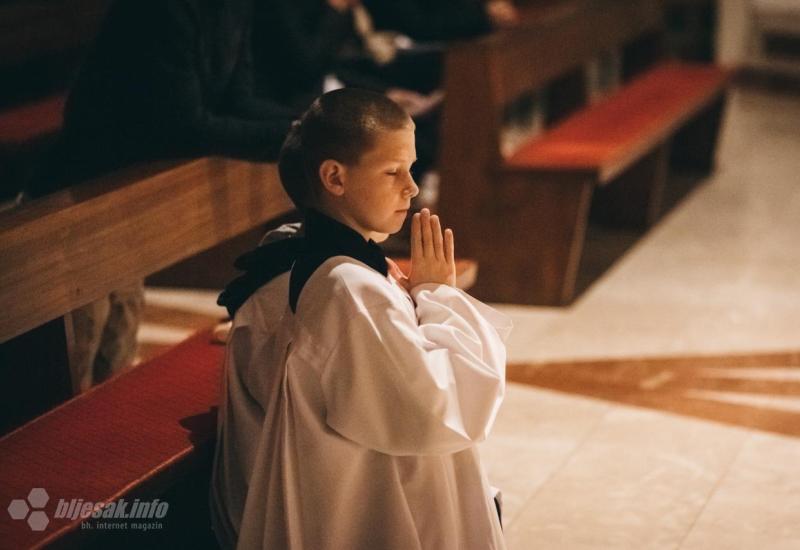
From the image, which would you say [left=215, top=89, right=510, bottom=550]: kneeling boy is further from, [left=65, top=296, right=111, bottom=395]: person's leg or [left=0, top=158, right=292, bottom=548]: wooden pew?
[left=65, top=296, right=111, bottom=395]: person's leg

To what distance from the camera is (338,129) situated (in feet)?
7.28

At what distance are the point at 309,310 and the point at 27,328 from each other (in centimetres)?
71

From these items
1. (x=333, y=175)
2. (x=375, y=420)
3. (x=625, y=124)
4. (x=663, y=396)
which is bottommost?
(x=663, y=396)

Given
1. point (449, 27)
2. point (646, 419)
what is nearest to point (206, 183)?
point (646, 419)

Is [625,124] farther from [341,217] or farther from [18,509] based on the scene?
[18,509]

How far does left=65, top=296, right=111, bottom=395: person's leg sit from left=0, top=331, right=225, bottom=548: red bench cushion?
0.34 m

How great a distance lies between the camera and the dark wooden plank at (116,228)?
8.22 feet

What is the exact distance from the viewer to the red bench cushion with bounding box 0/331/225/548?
7.55 feet

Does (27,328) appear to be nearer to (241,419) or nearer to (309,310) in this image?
(241,419)

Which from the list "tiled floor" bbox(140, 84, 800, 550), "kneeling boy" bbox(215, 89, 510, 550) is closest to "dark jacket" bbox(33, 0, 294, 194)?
"kneeling boy" bbox(215, 89, 510, 550)

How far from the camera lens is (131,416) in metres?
2.63

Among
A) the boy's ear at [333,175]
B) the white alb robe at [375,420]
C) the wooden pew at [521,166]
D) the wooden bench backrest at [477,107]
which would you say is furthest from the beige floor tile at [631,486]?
the wooden bench backrest at [477,107]

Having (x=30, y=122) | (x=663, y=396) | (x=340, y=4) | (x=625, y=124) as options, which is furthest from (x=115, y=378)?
(x=625, y=124)

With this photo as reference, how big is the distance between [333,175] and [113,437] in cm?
76
